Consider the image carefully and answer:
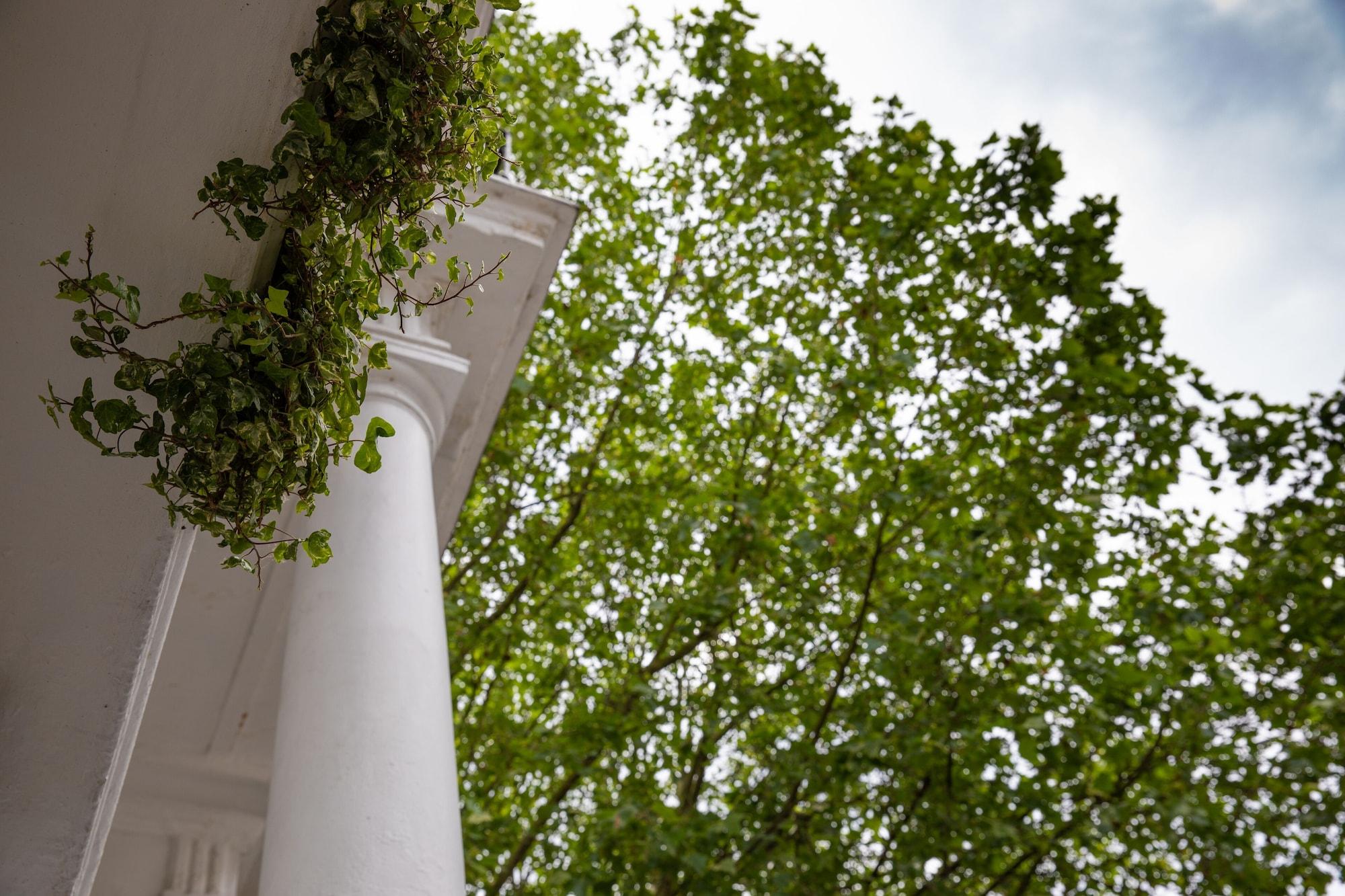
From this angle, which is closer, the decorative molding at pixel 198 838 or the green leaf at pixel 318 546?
the green leaf at pixel 318 546

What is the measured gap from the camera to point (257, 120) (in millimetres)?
2828

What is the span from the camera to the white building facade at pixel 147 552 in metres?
2.79

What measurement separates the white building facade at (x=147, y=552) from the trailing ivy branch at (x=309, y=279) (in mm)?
162

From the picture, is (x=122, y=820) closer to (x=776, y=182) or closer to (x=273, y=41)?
(x=273, y=41)

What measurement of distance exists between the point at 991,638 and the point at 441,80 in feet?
24.4

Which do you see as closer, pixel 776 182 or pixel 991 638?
pixel 991 638

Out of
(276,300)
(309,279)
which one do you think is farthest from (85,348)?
(309,279)

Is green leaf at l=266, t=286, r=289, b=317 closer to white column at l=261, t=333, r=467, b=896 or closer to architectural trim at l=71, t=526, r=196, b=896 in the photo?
architectural trim at l=71, t=526, r=196, b=896

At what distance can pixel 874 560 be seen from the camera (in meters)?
8.99

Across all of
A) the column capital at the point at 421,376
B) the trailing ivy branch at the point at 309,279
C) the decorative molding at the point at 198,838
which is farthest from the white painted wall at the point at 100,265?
the decorative molding at the point at 198,838

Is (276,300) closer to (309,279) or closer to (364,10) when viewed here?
(309,279)

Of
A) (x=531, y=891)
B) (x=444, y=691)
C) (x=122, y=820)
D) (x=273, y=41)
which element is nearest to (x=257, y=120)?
(x=273, y=41)

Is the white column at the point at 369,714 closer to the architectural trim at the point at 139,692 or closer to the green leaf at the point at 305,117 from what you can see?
the architectural trim at the point at 139,692

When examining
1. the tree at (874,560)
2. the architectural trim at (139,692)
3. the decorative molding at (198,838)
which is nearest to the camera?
the architectural trim at (139,692)
